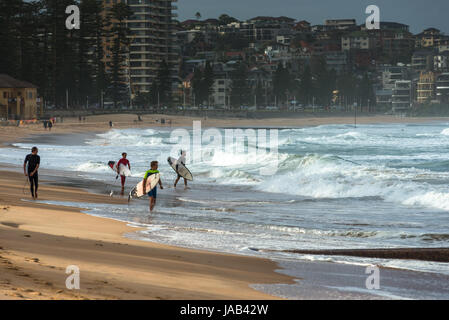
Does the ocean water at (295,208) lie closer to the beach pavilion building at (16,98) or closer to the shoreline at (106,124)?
the shoreline at (106,124)

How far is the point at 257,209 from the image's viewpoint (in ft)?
57.0

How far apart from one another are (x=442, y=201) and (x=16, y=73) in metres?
82.9

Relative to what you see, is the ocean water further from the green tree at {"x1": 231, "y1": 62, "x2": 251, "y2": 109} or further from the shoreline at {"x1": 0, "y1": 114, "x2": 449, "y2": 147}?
the green tree at {"x1": 231, "y1": 62, "x2": 251, "y2": 109}

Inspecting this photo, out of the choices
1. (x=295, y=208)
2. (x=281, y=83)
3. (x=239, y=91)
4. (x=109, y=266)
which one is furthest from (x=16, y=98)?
(x=281, y=83)

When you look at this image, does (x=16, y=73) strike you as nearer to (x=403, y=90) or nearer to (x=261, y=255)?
(x=261, y=255)

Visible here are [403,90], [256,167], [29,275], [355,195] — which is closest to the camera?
[29,275]

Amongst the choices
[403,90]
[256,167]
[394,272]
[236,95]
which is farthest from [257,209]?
[403,90]

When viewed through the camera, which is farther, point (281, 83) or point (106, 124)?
point (281, 83)

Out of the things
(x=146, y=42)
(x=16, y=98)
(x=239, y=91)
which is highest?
(x=146, y=42)

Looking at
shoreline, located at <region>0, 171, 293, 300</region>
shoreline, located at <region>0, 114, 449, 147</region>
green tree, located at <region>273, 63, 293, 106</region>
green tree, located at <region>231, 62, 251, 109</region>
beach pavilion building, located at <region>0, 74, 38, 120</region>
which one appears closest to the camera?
shoreline, located at <region>0, 171, 293, 300</region>

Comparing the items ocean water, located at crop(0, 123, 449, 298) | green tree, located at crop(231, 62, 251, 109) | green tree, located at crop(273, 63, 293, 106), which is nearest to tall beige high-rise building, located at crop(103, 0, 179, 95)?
green tree, located at crop(231, 62, 251, 109)

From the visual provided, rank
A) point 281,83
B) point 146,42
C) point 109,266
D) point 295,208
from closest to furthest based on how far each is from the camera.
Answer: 1. point 109,266
2. point 295,208
3. point 146,42
4. point 281,83

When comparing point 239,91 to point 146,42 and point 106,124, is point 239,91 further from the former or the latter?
point 106,124

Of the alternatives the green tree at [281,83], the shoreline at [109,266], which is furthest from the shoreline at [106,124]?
the shoreline at [109,266]
